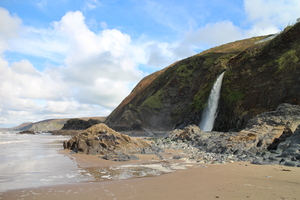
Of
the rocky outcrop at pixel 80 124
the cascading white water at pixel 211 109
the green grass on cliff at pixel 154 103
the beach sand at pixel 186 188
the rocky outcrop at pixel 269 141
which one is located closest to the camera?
the beach sand at pixel 186 188

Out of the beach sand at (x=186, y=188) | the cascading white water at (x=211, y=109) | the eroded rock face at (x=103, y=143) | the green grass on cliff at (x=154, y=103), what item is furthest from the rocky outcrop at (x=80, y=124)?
the beach sand at (x=186, y=188)

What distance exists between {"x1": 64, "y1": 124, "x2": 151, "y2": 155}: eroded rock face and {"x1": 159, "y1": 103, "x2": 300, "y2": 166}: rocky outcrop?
4.50 metres

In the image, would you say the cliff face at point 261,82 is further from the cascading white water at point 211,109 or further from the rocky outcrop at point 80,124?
the rocky outcrop at point 80,124

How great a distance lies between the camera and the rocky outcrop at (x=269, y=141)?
988 centimetres

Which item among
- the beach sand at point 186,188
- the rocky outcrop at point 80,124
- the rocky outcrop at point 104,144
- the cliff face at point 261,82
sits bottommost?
the beach sand at point 186,188

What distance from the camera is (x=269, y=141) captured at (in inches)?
526

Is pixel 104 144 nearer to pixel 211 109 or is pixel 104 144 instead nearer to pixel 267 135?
pixel 267 135

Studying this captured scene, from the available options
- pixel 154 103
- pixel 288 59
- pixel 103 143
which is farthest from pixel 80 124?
pixel 103 143

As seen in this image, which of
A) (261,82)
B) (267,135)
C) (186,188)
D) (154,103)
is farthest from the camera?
(154,103)

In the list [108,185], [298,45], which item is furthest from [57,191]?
[298,45]

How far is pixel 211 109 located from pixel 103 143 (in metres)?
27.6

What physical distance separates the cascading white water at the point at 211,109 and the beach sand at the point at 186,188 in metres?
29.5

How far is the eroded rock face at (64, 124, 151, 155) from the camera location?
1277 cm

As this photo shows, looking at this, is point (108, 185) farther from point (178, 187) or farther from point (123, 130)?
point (123, 130)
